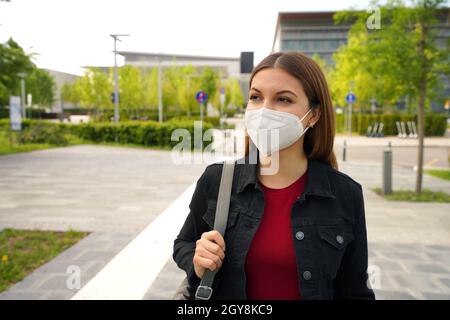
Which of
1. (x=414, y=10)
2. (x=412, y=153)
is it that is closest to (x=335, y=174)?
(x=414, y=10)

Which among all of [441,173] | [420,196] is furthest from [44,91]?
[420,196]

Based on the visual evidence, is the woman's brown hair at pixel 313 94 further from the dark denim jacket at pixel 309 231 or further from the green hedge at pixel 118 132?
the green hedge at pixel 118 132

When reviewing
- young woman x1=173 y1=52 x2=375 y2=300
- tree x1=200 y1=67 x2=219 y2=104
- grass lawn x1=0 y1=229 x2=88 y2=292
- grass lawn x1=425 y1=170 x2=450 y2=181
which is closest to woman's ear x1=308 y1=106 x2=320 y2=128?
young woman x1=173 y1=52 x2=375 y2=300

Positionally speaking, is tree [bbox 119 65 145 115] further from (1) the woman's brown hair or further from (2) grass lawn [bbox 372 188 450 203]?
(1) the woman's brown hair

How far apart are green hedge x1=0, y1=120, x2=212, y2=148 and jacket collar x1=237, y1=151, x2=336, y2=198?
52.7 feet

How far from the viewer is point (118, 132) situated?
20609 mm

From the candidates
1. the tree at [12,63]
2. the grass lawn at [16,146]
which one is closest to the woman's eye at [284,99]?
the tree at [12,63]

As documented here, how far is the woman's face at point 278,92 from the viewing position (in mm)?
1502

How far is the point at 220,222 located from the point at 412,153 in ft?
60.1

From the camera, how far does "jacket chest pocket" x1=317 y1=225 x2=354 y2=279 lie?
1.45 meters

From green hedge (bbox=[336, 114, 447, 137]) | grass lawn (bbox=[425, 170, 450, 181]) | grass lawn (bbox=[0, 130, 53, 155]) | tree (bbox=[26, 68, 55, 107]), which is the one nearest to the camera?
grass lawn (bbox=[425, 170, 450, 181])

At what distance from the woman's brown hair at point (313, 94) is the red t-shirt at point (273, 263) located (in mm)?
366

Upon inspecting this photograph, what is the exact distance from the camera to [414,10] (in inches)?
319
